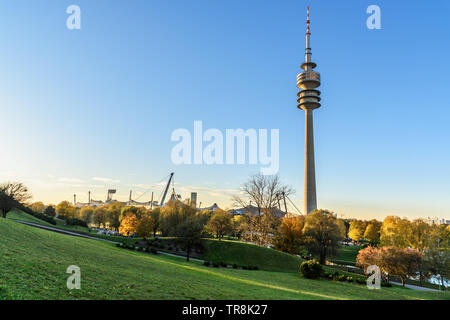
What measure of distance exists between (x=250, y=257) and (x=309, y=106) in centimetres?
8651

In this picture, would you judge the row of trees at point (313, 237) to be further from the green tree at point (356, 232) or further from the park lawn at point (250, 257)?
the green tree at point (356, 232)

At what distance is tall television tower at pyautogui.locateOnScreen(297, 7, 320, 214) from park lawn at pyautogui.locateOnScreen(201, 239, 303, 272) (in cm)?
6559

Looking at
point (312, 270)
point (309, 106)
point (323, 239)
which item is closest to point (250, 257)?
point (312, 270)

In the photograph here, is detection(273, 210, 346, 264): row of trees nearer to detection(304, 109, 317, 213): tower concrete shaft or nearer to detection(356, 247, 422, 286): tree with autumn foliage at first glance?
detection(356, 247, 422, 286): tree with autumn foliage

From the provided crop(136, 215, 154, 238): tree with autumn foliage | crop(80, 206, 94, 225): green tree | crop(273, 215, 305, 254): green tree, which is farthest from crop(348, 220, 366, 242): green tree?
crop(80, 206, 94, 225): green tree

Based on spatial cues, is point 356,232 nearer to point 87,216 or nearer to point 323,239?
point 323,239

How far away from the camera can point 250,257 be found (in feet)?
132

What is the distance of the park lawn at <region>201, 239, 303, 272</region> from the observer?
37.8m

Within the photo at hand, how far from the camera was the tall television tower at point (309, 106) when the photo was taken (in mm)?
104869

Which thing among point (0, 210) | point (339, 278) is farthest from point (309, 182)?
point (0, 210)

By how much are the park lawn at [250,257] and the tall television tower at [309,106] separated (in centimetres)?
6559

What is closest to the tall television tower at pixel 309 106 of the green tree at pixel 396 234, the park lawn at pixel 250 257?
the green tree at pixel 396 234

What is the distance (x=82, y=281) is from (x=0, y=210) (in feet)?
143

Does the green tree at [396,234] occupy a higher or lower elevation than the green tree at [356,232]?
higher
